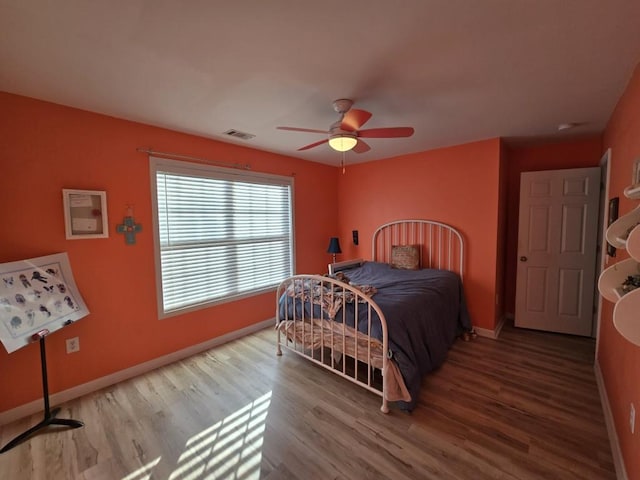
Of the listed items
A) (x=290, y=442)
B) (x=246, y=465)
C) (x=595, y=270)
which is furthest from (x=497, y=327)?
(x=246, y=465)

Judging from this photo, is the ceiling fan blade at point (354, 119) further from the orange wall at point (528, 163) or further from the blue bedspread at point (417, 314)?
the orange wall at point (528, 163)

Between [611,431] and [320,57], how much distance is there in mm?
3001

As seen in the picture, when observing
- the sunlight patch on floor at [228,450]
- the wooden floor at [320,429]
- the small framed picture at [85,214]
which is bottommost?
the sunlight patch on floor at [228,450]

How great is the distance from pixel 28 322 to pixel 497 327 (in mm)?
4533

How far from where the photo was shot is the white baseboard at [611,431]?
1.51 metres

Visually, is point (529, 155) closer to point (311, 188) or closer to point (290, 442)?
point (311, 188)

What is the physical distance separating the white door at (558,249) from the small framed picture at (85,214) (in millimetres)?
4612

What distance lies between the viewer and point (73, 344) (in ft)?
7.47

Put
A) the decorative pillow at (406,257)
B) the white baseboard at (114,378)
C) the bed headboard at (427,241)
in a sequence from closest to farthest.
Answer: the white baseboard at (114,378) → the bed headboard at (427,241) → the decorative pillow at (406,257)

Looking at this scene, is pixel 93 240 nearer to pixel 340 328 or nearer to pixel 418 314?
pixel 340 328

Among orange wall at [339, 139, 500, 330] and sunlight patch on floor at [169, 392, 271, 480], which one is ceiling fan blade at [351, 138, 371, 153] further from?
sunlight patch on floor at [169, 392, 271, 480]

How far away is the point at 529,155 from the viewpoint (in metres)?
3.64

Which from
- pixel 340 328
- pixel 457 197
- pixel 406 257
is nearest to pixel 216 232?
pixel 340 328

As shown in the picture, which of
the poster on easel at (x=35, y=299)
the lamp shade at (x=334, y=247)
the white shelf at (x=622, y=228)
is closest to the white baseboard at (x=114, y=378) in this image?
the poster on easel at (x=35, y=299)
